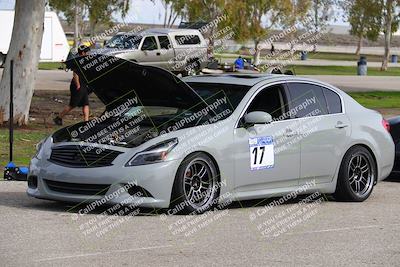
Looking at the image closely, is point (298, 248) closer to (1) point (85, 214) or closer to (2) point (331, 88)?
(1) point (85, 214)

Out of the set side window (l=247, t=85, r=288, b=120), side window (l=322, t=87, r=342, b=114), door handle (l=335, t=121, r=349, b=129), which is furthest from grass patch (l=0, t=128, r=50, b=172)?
door handle (l=335, t=121, r=349, b=129)

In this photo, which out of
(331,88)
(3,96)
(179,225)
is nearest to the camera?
(179,225)

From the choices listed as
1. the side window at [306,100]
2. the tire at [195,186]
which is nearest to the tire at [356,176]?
the side window at [306,100]

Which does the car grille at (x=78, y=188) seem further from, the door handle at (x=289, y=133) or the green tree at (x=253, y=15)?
the green tree at (x=253, y=15)

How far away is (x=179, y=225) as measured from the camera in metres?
9.18

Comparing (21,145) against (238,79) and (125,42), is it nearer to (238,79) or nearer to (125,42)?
(238,79)

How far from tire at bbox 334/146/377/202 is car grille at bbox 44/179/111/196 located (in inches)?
119

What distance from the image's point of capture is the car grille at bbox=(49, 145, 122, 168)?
31.4ft

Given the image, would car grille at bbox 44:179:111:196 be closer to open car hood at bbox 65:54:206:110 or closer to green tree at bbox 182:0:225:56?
open car hood at bbox 65:54:206:110

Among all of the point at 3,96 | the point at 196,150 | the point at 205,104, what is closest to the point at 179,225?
the point at 196,150

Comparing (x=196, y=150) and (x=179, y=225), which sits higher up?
(x=196, y=150)

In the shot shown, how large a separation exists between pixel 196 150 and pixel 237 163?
584 mm

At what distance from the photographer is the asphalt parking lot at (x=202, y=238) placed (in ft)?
25.4

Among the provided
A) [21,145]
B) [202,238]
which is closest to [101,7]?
[21,145]
